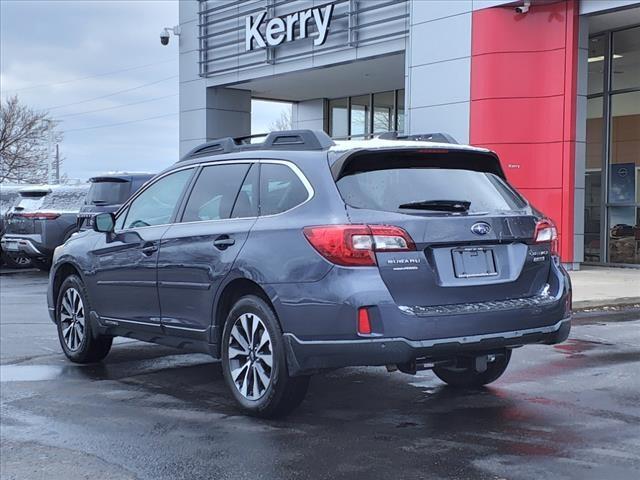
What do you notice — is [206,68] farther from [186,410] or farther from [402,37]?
[186,410]

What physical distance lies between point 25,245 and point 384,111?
1349 cm

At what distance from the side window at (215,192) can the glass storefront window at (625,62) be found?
14.8 m

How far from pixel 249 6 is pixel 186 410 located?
19.4m

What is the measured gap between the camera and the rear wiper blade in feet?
16.7

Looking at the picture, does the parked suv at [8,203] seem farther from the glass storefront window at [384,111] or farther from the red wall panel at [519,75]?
the glass storefront window at [384,111]

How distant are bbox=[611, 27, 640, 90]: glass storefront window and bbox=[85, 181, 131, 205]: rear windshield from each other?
36.9ft

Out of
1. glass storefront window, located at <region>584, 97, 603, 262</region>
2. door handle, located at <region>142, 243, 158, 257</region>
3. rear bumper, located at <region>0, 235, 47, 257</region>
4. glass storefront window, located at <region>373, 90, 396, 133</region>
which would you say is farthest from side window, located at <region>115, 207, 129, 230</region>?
glass storefront window, located at <region>373, 90, 396, 133</region>

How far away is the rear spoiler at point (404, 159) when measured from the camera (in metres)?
5.27

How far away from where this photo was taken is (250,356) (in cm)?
549

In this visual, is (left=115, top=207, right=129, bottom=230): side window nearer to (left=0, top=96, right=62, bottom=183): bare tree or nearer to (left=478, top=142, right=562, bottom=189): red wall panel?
(left=478, top=142, right=562, bottom=189): red wall panel

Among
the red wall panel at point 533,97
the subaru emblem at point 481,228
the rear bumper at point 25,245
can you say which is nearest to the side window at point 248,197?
the subaru emblem at point 481,228

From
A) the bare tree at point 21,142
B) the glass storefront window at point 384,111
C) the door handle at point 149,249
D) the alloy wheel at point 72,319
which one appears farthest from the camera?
the bare tree at point 21,142

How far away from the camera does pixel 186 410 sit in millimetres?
5781

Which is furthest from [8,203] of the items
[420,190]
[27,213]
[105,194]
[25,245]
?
[420,190]
